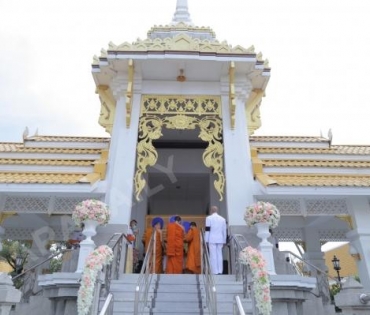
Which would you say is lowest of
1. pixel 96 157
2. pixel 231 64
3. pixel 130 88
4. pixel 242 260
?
pixel 242 260

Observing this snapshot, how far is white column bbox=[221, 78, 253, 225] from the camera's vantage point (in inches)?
292

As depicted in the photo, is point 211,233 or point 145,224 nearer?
point 211,233

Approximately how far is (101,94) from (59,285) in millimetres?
5341

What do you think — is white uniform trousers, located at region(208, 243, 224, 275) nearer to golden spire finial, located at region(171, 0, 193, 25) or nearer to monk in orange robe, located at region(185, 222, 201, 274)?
monk in orange robe, located at region(185, 222, 201, 274)

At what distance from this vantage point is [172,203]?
13.3m

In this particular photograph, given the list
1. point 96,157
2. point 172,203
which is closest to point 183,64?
point 96,157

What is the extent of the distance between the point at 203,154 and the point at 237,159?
104 cm

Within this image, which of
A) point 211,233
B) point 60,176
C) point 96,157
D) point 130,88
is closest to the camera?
point 211,233

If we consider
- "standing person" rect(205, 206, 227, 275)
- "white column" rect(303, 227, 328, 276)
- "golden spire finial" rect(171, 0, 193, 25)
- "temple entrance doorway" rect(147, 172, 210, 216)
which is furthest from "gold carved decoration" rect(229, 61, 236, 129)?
"white column" rect(303, 227, 328, 276)

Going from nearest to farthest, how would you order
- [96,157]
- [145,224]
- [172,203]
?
1. [96,157]
2. [145,224]
3. [172,203]

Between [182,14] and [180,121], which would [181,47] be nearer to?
[180,121]

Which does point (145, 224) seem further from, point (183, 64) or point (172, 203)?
point (183, 64)

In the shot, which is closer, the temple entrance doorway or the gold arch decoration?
the gold arch decoration

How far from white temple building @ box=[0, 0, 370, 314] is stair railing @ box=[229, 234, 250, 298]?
15.7 inches
